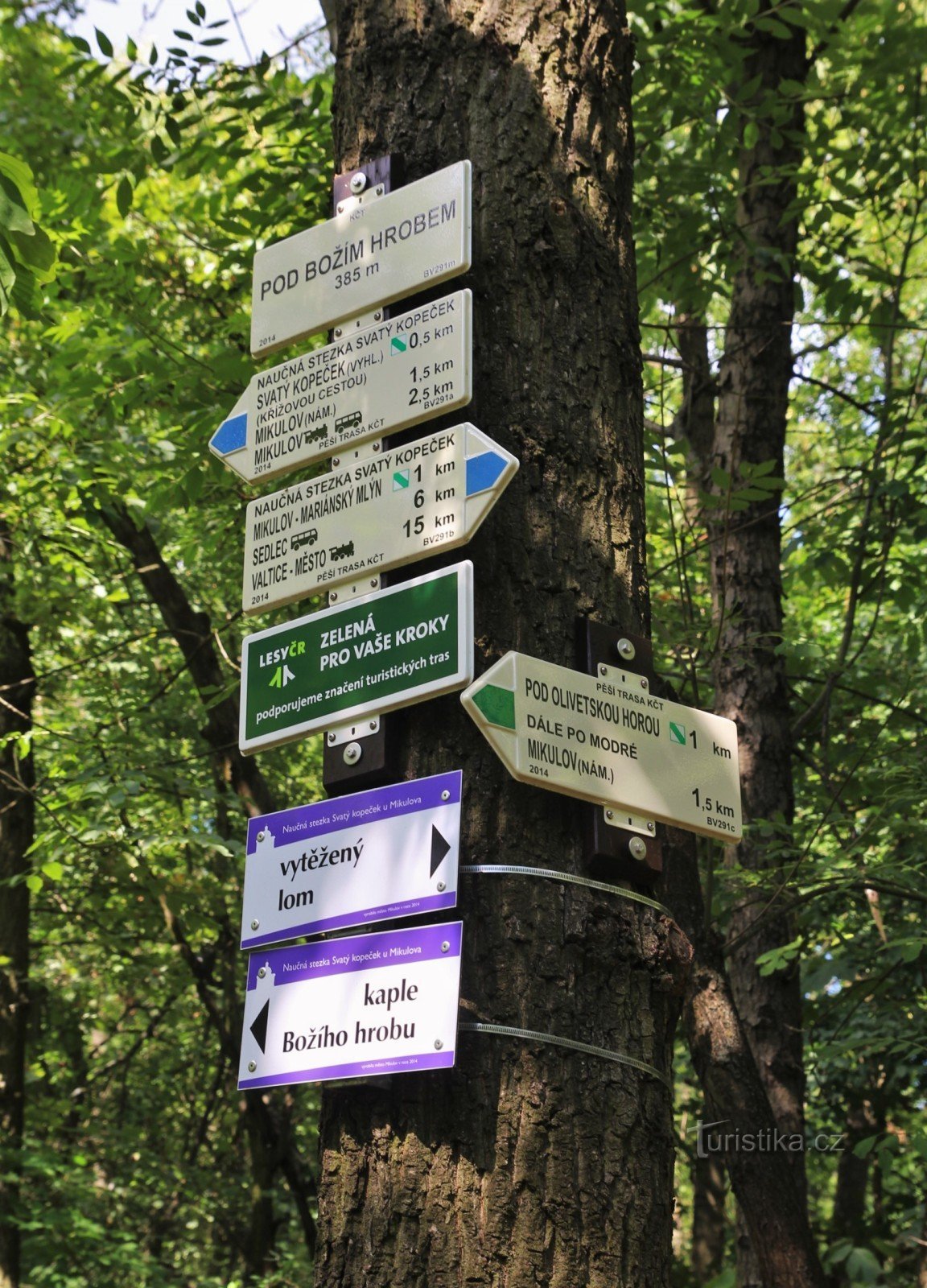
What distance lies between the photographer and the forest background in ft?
18.3

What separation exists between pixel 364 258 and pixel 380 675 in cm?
84

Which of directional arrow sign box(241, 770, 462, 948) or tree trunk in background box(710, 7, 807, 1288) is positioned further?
tree trunk in background box(710, 7, 807, 1288)

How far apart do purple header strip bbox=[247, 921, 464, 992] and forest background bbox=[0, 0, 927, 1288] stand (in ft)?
4.38

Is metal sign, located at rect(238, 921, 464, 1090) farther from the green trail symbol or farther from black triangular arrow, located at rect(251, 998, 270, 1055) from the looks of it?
the green trail symbol

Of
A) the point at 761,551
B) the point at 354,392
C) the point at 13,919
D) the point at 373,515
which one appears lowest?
the point at 373,515

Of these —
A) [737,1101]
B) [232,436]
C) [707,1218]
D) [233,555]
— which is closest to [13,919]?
[233,555]

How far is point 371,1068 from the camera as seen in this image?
1889 mm

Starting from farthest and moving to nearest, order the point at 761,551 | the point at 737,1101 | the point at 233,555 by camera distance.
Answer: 1. the point at 233,555
2. the point at 761,551
3. the point at 737,1101

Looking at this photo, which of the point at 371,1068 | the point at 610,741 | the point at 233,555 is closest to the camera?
the point at 371,1068

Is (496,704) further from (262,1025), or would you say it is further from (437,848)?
(262,1025)

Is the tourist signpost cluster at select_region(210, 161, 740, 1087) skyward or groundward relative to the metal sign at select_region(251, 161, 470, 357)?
groundward

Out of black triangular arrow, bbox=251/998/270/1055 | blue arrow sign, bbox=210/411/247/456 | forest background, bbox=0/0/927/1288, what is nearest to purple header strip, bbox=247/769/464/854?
black triangular arrow, bbox=251/998/270/1055

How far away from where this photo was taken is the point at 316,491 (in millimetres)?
2365

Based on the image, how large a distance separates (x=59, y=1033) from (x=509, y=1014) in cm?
1295
